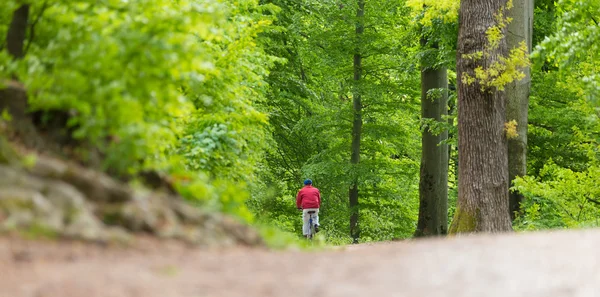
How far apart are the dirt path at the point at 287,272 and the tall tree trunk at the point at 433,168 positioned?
51.3 feet

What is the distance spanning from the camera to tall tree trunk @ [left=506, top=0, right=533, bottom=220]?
15555 mm

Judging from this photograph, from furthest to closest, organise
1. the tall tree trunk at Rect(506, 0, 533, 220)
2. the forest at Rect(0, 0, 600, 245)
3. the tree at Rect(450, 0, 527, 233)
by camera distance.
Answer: the tall tree trunk at Rect(506, 0, 533, 220) → the tree at Rect(450, 0, 527, 233) → the forest at Rect(0, 0, 600, 245)

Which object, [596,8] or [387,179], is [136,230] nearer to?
[596,8]

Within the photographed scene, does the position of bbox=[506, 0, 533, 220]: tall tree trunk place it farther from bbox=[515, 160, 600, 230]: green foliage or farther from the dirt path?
the dirt path

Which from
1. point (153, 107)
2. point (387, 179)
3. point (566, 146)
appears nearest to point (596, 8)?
point (566, 146)

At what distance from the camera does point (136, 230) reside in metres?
5.65

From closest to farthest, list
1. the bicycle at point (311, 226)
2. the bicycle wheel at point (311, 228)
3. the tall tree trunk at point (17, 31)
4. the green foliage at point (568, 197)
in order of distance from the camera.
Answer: the tall tree trunk at point (17, 31) → the green foliage at point (568, 197) → the bicycle at point (311, 226) → the bicycle wheel at point (311, 228)

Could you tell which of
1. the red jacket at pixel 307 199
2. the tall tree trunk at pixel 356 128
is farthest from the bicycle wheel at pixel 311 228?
the tall tree trunk at pixel 356 128

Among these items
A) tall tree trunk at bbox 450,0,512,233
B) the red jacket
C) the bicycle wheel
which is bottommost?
the bicycle wheel

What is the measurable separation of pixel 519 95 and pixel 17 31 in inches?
453

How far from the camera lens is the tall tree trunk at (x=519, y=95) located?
15.6 m

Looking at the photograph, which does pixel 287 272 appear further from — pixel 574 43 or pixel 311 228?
pixel 311 228

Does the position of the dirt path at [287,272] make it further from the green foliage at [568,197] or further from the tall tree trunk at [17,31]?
the green foliage at [568,197]

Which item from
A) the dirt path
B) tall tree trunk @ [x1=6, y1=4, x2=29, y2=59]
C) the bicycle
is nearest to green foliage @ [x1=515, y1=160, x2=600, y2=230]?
the bicycle
